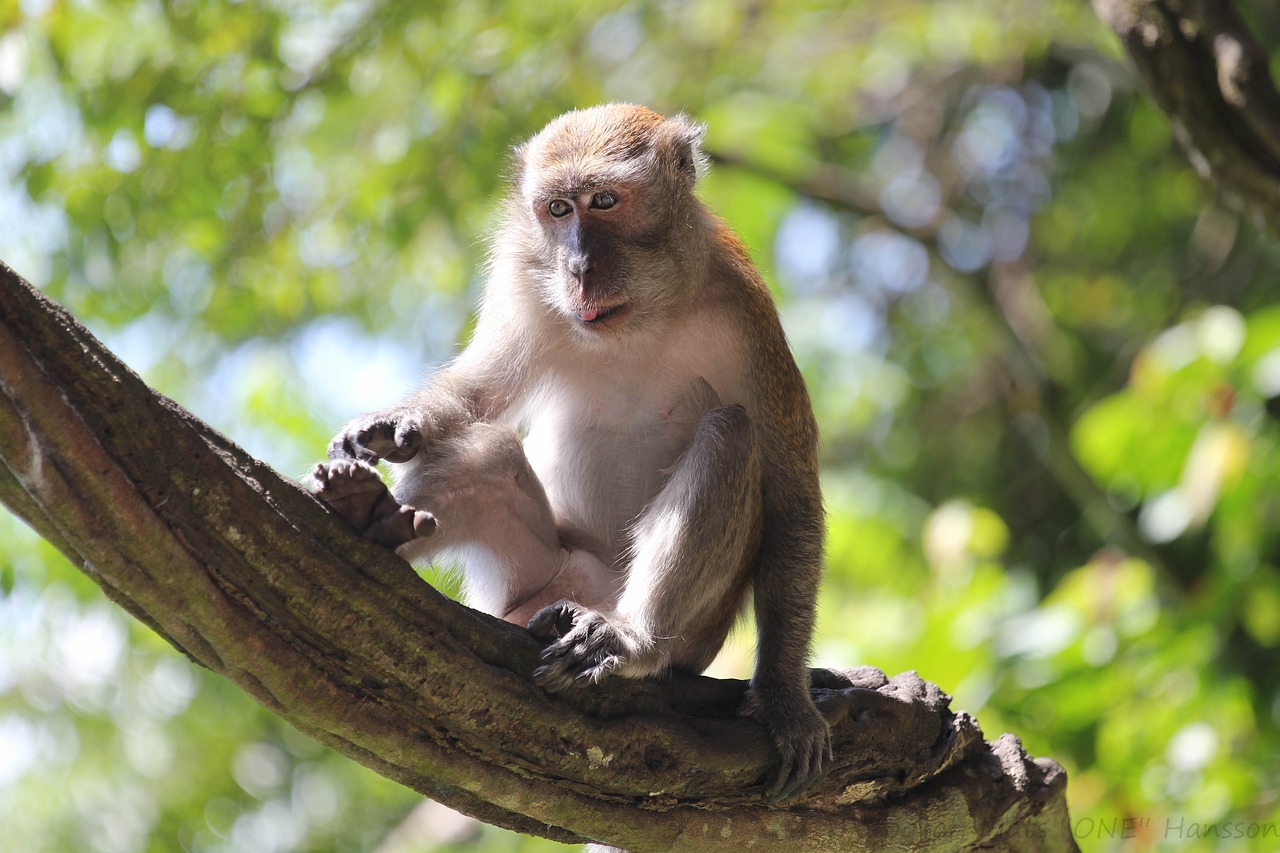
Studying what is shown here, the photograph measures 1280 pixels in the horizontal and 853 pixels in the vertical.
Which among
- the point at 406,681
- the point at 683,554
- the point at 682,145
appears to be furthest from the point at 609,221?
the point at 406,681

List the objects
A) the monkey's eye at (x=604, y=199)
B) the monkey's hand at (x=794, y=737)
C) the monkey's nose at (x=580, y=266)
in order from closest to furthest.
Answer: the monkey's hand at (x=794, y=737) < the monkey's nose at (x=580, y=266) < the monkey's eye at (x=604, y=199)

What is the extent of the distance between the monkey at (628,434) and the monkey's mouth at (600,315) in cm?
1

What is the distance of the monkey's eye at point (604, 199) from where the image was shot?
5027 millimetres

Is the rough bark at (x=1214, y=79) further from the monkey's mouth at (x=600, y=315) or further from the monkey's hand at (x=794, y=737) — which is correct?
the monkey's hand at (x=794, y=737)

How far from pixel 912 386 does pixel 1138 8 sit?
23.6ft

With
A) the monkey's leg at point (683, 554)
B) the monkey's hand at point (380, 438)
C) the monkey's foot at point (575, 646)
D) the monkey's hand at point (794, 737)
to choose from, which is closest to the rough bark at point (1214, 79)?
the monkey's leg at point (683, 554)

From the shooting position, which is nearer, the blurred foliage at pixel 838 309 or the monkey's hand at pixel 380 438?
the monkey's hand at pixel 380 438

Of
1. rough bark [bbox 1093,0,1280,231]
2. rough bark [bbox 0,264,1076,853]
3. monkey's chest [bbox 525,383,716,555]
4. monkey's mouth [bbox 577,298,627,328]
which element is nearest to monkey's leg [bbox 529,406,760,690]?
rough bark [bbox 0,264,1076,853]

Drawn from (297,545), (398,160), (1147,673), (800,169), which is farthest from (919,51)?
(297,545)

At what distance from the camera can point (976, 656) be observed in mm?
6594

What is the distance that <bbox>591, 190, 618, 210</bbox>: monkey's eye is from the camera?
503cm

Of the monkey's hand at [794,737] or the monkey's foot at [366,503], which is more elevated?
the monkey's foot at [366,503]

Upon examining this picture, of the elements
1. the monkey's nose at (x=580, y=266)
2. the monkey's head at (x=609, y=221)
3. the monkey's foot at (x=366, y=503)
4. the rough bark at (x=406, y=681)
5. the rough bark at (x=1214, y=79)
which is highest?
the rough bark at (x=1214, y=79)

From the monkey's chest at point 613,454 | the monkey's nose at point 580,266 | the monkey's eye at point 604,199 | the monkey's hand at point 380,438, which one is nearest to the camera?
the monkey's hand at point 380,438
